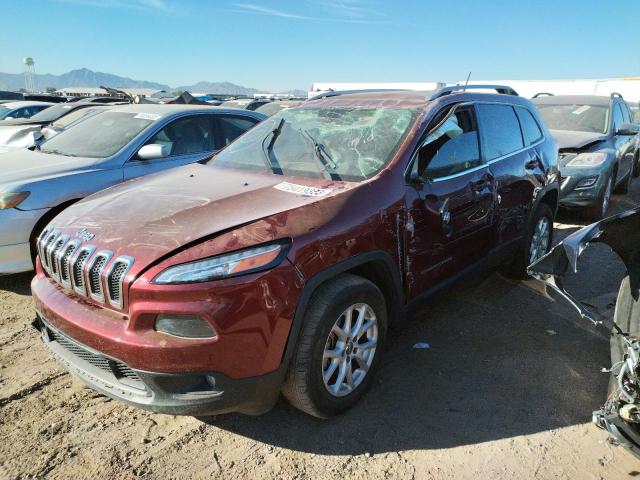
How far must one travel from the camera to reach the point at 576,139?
702cm

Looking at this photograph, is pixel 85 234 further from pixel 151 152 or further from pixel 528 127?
pixel 528 127

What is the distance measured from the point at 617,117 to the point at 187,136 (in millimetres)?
7333

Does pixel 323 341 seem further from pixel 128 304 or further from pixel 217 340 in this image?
pixel 128 304

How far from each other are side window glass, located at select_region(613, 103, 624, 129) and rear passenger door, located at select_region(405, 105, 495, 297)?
5625 millimetres

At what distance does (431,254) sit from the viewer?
3031 millimetres

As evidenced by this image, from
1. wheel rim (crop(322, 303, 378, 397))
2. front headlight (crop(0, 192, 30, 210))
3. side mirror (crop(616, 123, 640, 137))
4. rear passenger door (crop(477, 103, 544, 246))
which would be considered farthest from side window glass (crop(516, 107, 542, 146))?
front headlight (crop(0, 192, 30, 210))

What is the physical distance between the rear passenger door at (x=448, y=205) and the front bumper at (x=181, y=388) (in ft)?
3.94

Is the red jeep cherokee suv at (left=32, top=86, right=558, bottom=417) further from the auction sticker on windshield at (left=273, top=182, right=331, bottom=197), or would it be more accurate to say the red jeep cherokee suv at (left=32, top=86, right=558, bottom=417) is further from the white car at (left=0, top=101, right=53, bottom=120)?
the white car at (left=0, top=101, right=53, bottom=120)

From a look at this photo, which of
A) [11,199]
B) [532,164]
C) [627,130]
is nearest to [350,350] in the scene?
[532,164]

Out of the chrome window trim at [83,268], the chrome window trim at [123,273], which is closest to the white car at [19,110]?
the chrome window trim at [83,268]

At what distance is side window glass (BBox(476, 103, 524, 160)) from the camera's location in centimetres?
366

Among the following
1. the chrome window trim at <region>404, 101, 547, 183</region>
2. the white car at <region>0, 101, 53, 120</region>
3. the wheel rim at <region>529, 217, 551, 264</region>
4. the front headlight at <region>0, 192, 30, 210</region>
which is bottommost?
the wheel rim at <region>529, 217, 551, 264</region>

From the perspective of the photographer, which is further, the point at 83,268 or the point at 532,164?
the point at 532,164

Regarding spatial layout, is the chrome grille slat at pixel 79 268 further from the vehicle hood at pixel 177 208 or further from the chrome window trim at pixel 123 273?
the chrome window trim at pixel 123 273
